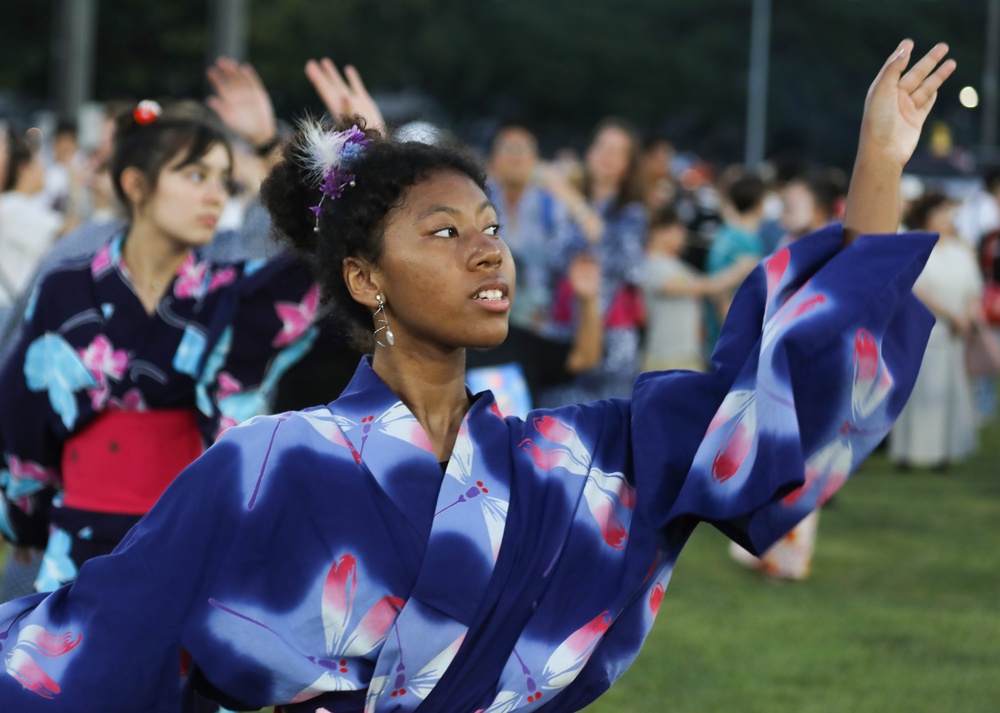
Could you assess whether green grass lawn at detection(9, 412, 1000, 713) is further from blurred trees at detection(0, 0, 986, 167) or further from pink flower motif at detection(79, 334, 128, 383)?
blurred trees at detection(0, 0, 986, 167)

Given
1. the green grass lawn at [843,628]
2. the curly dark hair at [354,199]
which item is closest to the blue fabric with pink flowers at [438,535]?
the curly dark hair at [354,199]

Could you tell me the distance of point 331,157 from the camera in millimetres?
2799

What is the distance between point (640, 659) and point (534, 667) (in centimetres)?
365

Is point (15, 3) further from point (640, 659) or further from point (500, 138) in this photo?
point (640, 659)

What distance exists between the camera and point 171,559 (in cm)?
247

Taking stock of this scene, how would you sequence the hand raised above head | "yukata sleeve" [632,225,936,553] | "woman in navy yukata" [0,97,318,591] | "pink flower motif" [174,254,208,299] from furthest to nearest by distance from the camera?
"pink flower motif" [174,254,208,299], "woman in navy yukata" [0,97,318,591], the hand raised above head, "yukata sleeve" [632,225,936,553]

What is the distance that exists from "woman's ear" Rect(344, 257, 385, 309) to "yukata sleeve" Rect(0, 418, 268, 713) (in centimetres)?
32

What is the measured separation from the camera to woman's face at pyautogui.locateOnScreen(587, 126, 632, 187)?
845 centimetres

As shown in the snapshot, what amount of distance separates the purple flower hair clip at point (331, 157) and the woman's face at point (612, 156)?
5.64 m

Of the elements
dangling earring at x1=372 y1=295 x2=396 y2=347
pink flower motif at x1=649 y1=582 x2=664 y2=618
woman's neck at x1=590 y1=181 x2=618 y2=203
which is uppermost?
dangling earring at x1=372 y1=295 x2=396 y2=347

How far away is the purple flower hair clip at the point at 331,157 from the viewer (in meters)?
2.75

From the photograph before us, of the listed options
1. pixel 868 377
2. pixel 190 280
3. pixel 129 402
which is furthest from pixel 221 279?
pixel 868 377

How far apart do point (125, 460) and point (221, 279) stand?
0.56 meters

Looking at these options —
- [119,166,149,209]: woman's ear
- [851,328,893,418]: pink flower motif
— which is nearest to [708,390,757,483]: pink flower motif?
[851,328,893,418]: pink flower motif
